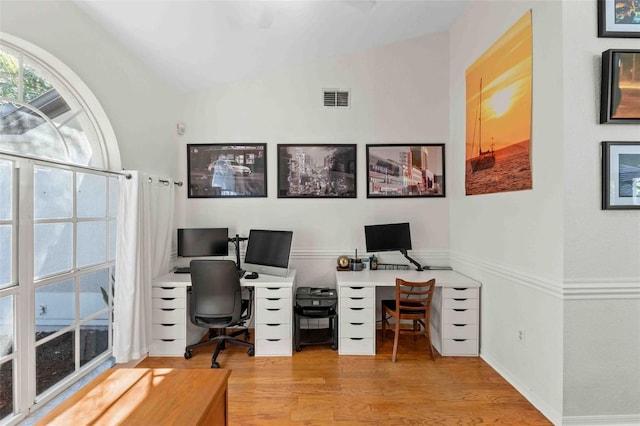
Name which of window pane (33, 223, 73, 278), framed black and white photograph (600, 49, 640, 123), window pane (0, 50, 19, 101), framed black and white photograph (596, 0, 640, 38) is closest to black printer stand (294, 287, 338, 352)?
window pane (33, 223, 73, 278)

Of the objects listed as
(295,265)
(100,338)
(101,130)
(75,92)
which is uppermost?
(75,92)

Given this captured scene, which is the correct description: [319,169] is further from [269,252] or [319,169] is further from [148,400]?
[148,400]

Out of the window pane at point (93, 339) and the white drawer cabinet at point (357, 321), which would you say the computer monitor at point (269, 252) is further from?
the window pane at point (93, 339)

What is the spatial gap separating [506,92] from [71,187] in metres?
3.61

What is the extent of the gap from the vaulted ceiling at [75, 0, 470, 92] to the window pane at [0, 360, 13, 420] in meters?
2.59

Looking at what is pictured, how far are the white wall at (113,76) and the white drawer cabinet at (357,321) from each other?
2492 mm

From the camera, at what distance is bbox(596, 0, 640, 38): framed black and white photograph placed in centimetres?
197

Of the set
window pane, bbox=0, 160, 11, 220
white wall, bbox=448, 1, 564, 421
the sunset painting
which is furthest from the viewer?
the sunset painting

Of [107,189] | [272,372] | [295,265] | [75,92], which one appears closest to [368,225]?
[295,265]

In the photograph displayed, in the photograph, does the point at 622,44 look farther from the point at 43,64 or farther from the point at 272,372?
the point at 43,64

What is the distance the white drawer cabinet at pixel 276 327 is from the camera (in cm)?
306

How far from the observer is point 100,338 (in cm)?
277

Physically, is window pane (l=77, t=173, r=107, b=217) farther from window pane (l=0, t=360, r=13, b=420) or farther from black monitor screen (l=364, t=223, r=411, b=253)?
black monitor screen (l=364, t=223, r=411, b=253)

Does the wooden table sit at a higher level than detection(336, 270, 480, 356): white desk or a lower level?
higher
